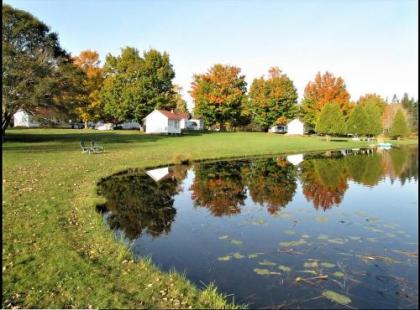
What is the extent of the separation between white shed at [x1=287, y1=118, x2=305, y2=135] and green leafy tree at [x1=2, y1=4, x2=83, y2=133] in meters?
55.3

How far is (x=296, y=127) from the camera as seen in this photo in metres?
87.7

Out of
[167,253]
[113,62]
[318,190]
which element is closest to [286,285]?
[167,253]

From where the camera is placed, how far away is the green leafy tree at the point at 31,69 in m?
36.9

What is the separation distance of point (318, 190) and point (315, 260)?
10.4 metres

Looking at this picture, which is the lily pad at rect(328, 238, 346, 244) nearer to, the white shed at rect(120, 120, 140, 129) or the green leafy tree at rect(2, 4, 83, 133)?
the green leafy tree at rect(2, 4, 83, 133)

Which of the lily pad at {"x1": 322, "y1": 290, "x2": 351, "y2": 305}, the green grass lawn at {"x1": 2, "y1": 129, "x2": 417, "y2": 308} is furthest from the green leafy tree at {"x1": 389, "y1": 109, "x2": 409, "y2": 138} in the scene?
the lily pad at {"x1": 322, "y1": 290, "x2": 351, "y2": 305}

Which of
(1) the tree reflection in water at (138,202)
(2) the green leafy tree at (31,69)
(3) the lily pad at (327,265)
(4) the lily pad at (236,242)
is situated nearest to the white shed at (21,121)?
(2) the green leafy tree at (31,69)

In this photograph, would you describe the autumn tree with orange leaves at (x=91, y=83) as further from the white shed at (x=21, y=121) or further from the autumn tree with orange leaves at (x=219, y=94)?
the autumn tree with orange leaves at (x=219, y=94)

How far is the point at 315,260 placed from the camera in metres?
9.16

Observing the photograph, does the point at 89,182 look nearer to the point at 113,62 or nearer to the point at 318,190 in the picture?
the point at 318,190

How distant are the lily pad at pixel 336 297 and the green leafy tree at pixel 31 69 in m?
36.2

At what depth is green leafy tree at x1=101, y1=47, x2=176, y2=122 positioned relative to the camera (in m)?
66.6

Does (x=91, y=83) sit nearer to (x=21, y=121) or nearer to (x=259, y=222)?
(x=21, y=121)

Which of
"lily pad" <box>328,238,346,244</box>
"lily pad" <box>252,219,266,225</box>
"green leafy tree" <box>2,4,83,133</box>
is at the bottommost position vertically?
"lily pad" <box>328,238,346,244</box>
